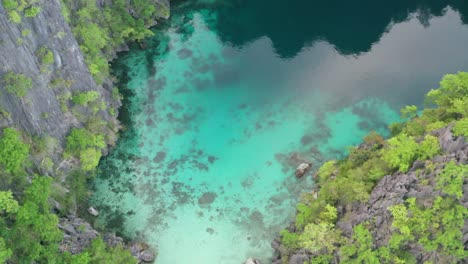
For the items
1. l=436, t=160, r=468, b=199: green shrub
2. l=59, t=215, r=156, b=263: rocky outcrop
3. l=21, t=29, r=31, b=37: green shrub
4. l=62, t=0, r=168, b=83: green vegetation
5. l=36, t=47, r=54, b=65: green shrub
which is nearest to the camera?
l=436, t=160, r=468, b=199: green shrub

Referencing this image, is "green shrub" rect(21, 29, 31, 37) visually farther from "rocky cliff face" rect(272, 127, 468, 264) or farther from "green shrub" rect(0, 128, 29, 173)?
"rocky cliff face" rect(272, 127, 468, 264)

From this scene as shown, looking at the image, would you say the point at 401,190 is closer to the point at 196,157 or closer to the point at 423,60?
the point at 196,157

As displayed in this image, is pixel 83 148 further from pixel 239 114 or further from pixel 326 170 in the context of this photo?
pixel 326 170

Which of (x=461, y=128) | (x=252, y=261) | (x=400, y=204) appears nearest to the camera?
(x=461, y=128)

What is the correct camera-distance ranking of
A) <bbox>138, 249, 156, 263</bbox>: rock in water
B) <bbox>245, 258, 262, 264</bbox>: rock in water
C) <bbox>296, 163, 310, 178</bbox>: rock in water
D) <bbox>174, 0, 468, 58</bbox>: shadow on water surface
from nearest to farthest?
<bbox>245, 258, 262, 264</bbox>: rock in water, <bbox>138, 249, 156, 263</bbox>: rock in water, <bbox>296, 163, 310, 178</bbox>: rock in water, <bbox>174, 0, 468, 58</bbox>: shadow on water surface

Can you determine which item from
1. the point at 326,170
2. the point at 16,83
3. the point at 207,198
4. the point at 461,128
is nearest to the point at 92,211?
the point at 207,198

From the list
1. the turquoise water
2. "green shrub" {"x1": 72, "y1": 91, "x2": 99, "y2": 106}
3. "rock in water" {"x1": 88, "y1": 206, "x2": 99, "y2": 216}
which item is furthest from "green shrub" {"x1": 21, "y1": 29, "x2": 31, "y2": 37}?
"rock in water" {"x1": 88, "y1": 206, "x2": 99, "y2": 216}

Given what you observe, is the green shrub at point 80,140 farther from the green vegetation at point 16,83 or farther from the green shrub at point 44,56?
the green vegetation at point 16,83
